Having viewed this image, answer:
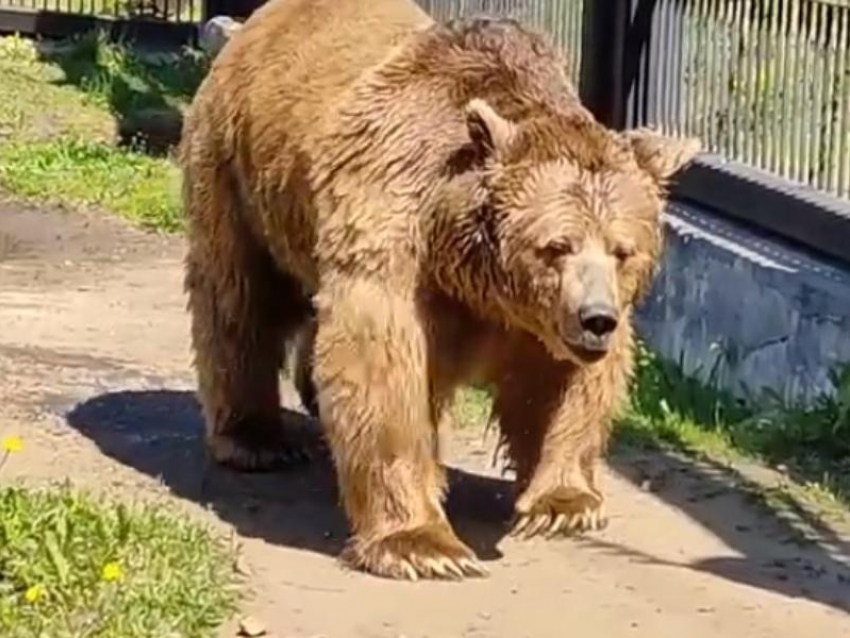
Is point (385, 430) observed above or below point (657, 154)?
below

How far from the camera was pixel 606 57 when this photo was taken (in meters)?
10.4

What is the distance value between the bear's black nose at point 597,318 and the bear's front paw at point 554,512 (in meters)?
1.04

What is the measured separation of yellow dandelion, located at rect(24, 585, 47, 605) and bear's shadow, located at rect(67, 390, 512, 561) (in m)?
1.20

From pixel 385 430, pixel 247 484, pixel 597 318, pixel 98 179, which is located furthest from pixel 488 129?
pixel 98 179

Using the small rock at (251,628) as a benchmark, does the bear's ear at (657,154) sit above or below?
above

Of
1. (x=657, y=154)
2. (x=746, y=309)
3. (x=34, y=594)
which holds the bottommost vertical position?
(x=34, y=594)

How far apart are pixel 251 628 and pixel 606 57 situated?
490 centimetres

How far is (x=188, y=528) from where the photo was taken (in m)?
6.59

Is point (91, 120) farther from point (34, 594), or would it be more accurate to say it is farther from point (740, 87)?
point (34, 594)

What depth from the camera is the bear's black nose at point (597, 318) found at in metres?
6.16

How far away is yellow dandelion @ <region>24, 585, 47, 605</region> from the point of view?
234 inches

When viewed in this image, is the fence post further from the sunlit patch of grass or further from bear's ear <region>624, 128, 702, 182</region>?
bear's ear <region>624, 128, 702, 182</region>

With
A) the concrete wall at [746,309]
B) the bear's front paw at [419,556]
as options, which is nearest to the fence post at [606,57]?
the concrete wall at [746,309]

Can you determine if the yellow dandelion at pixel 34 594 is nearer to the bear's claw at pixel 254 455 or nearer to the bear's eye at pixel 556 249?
the bear's eye at pixel 556 249
